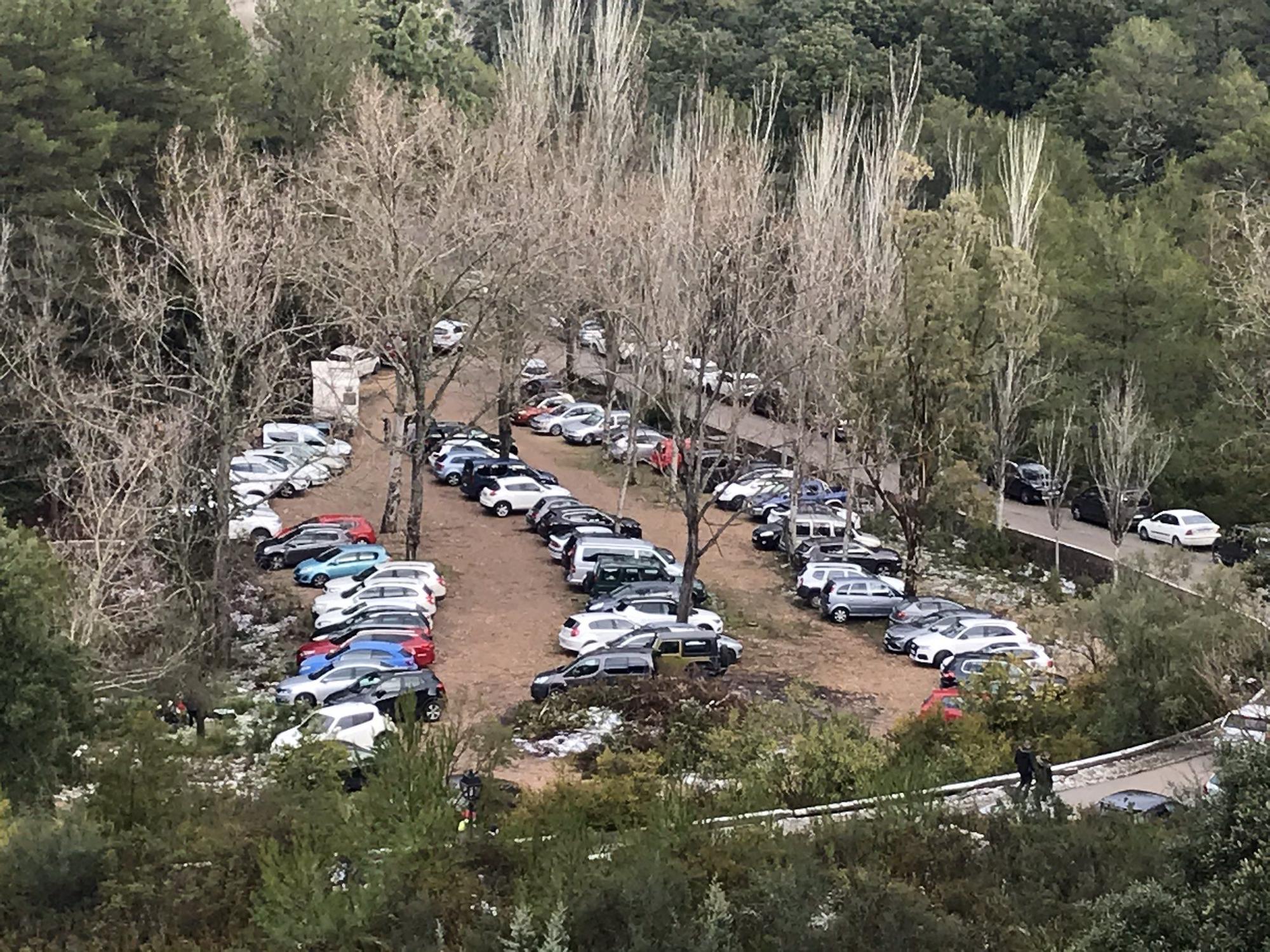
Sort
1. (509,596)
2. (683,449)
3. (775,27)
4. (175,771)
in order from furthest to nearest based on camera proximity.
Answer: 1. (775,27)
2. (509,596)
3. (683,449)
4. (175,771)

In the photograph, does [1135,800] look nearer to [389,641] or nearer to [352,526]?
[389,641]

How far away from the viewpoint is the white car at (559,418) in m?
48.6

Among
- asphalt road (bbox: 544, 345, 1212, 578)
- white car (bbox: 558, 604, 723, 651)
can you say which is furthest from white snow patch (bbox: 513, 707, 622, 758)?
asphalt road (bbox: 544, 345, 1212, 578)

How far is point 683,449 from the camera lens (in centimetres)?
3083

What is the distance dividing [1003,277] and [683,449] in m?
9.34

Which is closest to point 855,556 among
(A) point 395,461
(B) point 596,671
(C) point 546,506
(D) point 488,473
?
(C) point 546,506

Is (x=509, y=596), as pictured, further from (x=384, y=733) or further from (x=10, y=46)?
(x=10, y=46)

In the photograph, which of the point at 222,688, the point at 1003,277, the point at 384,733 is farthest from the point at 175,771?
the point at 1003,277

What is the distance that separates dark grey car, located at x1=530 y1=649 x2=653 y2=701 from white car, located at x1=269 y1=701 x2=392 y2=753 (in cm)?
413

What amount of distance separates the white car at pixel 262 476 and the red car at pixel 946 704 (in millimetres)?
17983

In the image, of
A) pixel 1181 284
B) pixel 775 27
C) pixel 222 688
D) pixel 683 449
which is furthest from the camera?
pixel 775 27

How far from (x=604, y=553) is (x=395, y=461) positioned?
250 inches

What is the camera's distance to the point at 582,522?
36.3 meters

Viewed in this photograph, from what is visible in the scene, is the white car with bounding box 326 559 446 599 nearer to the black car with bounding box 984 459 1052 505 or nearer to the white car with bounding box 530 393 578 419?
the white car with bounding box 530 393 578 419
